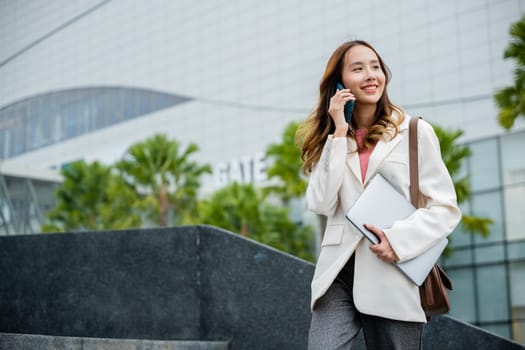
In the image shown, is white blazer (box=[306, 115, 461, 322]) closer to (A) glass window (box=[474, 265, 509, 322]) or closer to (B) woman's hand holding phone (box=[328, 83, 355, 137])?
(B) woman's hand holding phone (box=[328, 83, 355, 137])

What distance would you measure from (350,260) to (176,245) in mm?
1904

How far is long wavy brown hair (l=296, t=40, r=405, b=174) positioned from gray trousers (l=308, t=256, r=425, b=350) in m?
0.47

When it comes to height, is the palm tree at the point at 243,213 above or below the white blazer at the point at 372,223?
above

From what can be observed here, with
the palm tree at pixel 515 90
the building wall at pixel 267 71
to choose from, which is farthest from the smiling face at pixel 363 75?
the building wall at pixel 267 71

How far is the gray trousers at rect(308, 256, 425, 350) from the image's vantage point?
96.0 inches

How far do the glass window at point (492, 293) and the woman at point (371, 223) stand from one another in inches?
892

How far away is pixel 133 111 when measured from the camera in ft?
170

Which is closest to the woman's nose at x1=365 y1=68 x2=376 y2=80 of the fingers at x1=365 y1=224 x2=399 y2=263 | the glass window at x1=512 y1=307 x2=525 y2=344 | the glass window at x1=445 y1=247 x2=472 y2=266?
the fingers at x1=365 y1=224 x2=399 y2=263

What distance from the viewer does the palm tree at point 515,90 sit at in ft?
54.2

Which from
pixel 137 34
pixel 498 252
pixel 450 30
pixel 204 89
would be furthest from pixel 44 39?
pixel 498 252

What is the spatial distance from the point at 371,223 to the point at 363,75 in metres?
0.58

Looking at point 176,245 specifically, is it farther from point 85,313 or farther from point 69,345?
point 69,345

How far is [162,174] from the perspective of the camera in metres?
27.4

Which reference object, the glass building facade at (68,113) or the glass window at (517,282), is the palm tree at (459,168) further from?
the glass building facade at (68,113)
